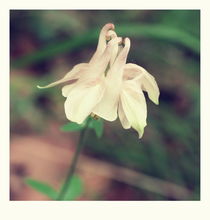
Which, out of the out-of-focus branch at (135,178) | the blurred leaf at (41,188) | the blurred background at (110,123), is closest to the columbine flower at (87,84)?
the blurred leaf at (41,188)

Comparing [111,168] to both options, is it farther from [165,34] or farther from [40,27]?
[40,27]

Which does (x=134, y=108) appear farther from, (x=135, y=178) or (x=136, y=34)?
(x=136, y=34)

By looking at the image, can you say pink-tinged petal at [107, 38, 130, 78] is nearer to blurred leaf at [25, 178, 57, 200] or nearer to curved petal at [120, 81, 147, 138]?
curved petal at [120, 81, 147, 138]

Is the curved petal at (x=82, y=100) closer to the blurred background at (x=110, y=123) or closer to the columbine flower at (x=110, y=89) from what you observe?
the columbine flower at (x=110, y=89)

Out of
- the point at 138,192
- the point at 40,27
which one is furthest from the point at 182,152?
the point at 40,27

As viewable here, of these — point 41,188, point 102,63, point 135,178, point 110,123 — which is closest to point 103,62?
point 102,63

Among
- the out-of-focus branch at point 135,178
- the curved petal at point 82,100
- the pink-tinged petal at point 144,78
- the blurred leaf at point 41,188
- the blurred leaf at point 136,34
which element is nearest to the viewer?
the curved petal at point 82,100

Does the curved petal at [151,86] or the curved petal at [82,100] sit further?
the curved petal at [151,86]
